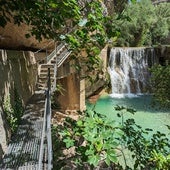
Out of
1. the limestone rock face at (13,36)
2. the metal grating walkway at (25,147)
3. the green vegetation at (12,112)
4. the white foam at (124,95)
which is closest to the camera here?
the metal grating walkway at (25,147)

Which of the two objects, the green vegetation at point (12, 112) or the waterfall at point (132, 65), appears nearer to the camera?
the green vegetation at point (12, 112)

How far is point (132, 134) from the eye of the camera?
441cm

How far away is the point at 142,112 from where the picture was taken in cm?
1681

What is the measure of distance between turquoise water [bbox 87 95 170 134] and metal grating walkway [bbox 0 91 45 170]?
24.1 ft

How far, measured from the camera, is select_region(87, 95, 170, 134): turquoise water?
1415cm

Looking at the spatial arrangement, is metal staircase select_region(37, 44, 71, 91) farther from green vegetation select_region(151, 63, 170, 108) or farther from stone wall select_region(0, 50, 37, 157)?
green vegetation select_region(151, 63, 170, 108)

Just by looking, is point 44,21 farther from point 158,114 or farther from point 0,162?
point 158,114

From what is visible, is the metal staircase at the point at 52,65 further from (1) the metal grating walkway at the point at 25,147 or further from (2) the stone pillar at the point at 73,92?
(1) the metal grating walkway at the point at 25,147

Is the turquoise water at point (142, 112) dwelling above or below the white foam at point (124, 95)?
below

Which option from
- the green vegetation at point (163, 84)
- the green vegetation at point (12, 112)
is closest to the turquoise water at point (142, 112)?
the green vegetation at point (163, 84)

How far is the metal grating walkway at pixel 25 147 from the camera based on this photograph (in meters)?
3.36

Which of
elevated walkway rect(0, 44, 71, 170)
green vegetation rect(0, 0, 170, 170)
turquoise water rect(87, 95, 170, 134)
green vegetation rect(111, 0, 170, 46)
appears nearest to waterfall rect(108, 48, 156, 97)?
turquoise water rect(87, 95, 170, 134)

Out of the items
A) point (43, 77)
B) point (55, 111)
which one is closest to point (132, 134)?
point (43, 77)

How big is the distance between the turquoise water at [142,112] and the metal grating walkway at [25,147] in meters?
7.34
